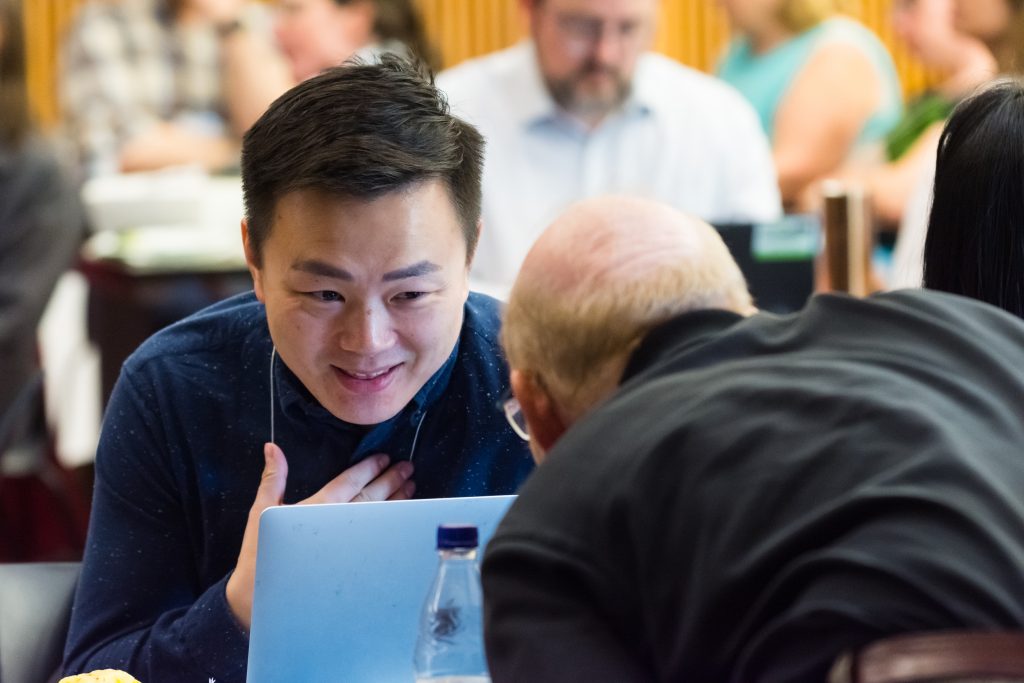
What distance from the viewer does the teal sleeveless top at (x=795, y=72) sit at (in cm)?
475

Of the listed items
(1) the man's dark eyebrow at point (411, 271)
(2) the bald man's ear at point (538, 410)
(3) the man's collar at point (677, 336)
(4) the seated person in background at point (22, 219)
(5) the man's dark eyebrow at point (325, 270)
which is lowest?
(4) the seated person in background at point (22, 219)

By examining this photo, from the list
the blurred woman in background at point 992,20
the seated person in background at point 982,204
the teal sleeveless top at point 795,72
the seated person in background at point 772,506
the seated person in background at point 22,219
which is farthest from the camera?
the teal sleeveless top at point 795,72

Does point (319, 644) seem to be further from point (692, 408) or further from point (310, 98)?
Result: point (310, 98)

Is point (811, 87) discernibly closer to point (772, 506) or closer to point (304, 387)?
point (304, 387)

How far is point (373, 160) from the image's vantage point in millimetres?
1516

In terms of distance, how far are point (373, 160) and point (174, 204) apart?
2.78 metres

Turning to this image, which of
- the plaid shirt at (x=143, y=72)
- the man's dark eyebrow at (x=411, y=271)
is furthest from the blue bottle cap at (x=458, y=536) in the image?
the plaid shirt at (x=143, y=72)

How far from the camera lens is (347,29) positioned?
15.8 feet

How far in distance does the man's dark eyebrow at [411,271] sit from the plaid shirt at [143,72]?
14.0 ft

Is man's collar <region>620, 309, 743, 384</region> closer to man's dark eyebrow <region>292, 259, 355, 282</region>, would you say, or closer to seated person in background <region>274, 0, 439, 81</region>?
man's dark eyebrow <region>292, 259, 355, 282</region>

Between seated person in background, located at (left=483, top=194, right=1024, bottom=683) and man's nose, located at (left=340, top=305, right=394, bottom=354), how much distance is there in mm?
450

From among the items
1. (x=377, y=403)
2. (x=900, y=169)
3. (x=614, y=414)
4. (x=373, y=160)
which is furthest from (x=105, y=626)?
(x=900, y=169)

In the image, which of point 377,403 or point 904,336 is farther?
point 377,403

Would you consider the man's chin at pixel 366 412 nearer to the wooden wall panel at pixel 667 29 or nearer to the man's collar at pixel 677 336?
the man's collar at pixel 677 336
